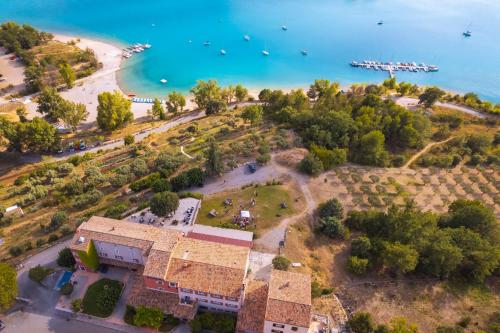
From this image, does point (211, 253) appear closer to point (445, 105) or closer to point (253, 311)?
point (253, 311)

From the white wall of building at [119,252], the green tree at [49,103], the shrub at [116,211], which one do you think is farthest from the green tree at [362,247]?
the green tree at [49,103]

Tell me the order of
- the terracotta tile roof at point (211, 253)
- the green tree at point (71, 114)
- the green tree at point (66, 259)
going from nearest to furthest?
the terracotta tile roof at point (211, 253) → the green tree at point (66, 259) → the green tree at point (71, 114)

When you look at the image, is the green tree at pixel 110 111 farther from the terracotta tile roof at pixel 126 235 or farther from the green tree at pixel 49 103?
the terracotta tile roof at pixel 126 235

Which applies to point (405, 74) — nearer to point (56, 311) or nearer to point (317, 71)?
point (317, 71)

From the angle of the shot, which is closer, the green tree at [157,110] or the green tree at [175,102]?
the green tree at [157,110]

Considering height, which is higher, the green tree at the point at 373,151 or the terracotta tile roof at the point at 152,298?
the green tree at the point at 373,151

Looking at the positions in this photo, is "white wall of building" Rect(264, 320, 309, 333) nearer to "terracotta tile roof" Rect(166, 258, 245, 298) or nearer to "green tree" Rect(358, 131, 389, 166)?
"terracotta tile roof" Rect(166, 258, 245, 298)

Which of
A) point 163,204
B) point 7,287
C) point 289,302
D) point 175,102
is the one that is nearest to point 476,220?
point 289,302
